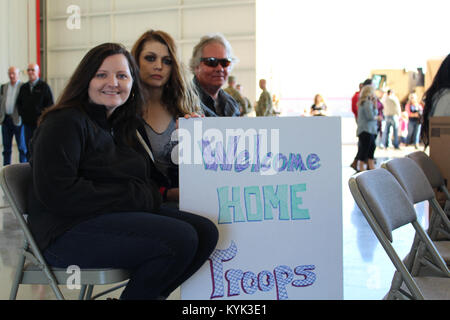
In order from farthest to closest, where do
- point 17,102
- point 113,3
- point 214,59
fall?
point 113,3 → point 17,102 → point 214,59

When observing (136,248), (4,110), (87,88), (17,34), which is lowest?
(136,248)

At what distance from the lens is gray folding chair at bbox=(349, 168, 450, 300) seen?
1.52 m

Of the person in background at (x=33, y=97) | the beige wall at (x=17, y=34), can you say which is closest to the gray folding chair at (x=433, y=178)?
the person in background at (x=33, y=97)

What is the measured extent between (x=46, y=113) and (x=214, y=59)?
1052 millimetres

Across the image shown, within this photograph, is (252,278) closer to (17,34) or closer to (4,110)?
(4,110)

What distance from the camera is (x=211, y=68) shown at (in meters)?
2.36

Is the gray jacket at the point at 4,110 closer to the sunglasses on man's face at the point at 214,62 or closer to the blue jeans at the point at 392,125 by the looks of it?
the sunglasses on man's face at the point at 214,62

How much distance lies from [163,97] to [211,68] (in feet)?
1.56

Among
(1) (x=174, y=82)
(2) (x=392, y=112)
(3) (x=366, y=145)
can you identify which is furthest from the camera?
(2) (x=392, y=112)

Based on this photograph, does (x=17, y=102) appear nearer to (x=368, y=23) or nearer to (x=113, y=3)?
(x=113, y=3)

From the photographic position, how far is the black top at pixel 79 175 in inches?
55.8

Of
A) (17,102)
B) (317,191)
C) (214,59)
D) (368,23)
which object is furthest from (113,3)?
(317,191)

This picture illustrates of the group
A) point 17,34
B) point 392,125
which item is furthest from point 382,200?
point 17,34
